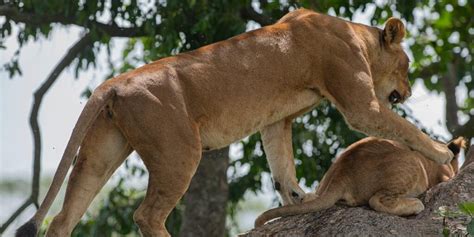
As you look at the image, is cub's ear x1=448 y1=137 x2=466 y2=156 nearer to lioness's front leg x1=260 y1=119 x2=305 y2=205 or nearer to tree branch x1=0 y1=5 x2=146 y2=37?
lioness's front leg x1=260 y1=119 x2=305 y2=205

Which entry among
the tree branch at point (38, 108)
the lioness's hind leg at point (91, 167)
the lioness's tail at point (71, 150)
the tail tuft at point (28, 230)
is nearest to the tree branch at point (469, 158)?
the lioness's hind leg at point (91, 167)

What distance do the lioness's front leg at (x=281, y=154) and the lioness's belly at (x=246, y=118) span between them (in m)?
0.25

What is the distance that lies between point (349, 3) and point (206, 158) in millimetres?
1636

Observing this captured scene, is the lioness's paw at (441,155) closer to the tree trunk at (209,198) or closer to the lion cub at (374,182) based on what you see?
the lion cub at (374,182)

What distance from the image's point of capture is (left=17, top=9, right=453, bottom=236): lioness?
7.28 metres

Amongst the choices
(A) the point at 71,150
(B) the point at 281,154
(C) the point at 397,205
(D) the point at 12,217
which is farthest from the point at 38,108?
(C) the point at 397,205

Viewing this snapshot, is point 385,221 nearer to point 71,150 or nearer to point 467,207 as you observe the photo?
point 467,207

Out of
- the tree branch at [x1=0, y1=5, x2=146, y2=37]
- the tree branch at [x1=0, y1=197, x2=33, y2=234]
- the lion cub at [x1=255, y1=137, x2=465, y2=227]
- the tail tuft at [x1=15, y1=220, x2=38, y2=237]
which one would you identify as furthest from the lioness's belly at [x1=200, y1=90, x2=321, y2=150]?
the tree branch at [x1=0, y1=197, x2=33, y2=234]

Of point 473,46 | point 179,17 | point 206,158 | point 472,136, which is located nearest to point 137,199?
point 206,158

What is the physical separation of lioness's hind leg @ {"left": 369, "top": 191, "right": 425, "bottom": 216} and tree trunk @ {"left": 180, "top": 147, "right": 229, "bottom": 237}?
130 inches

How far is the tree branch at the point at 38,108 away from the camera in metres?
10.3

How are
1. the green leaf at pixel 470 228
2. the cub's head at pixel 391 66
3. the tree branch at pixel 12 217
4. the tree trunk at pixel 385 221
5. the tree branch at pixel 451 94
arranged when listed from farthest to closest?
the tree branch at pixel 451 94
the tree branch at pixel 12 217
the cub's head at pixel 391 66
the tree trunk at pixel 385 221
the green leaf at pixel 470 228

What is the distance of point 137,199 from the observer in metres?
11.4

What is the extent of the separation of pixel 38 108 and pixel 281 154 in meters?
2.78
